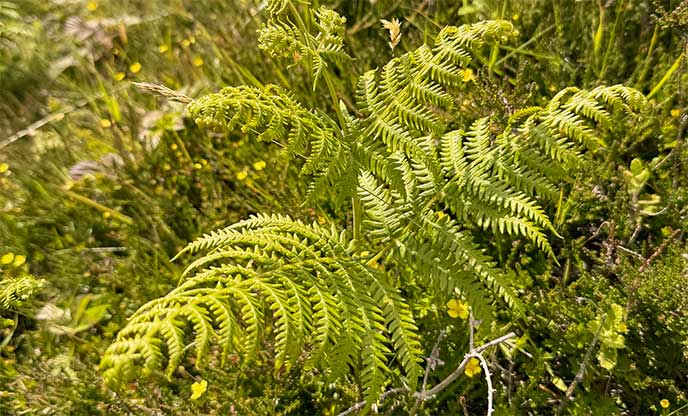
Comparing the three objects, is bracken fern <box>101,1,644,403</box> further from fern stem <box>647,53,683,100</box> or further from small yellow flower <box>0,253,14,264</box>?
small yellow flower <box>0,253,14,264</box>

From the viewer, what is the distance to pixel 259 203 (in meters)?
2.91

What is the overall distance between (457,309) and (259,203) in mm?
1173

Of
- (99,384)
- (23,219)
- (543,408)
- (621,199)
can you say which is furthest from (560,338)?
(23,219)

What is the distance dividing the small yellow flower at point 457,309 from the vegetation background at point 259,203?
0.07 metres

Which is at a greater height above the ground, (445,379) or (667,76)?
(667,76)

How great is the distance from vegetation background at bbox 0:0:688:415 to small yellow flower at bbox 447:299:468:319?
0.07 meters

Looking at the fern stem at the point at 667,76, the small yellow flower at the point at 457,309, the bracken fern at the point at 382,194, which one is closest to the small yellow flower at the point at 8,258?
the bracken fern at the point at 382,194

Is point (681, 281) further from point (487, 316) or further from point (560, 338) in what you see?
point (487, 316)

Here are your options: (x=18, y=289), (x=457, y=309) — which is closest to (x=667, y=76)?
(x=457, y=309)

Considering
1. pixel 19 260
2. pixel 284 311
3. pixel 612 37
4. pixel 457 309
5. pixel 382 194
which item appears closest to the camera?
pixel 284 311

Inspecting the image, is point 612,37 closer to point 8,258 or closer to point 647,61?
point 647,61

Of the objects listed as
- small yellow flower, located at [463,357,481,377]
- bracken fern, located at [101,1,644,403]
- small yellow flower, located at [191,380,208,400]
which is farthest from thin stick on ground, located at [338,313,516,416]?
small yellow flower, located at [191,380,208,400]

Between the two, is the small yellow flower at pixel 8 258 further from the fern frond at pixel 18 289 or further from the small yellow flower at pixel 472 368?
the small yellow flower at pixel 472 368

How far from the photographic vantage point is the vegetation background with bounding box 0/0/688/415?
2109 mm
